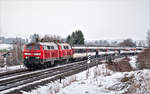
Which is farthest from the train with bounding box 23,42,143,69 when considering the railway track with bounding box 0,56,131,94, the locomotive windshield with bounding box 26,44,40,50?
the railway track with bounding box 0,56,131,94

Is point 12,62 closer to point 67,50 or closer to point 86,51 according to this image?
point 67,50

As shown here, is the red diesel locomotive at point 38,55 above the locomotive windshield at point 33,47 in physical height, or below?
below

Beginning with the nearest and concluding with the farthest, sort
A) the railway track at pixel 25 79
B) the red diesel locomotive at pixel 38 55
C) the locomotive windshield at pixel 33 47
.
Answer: the railway track at pixel 25 79 → the red diesel locomotive at pixel 38 55 → the locomotive windshield at pixel 33 47

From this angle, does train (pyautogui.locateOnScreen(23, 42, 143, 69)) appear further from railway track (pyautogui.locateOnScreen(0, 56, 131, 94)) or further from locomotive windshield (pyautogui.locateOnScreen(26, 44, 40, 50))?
railway track (pyautogui.locateOnScreen(0, 56, 131, 94))

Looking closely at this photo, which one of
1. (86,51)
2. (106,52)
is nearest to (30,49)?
(86,51)

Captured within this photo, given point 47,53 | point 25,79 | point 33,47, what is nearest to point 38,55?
point 33,47

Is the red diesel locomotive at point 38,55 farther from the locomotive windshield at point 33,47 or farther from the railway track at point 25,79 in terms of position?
the railway track at point 25,79

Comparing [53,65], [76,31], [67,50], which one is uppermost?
[76,31]

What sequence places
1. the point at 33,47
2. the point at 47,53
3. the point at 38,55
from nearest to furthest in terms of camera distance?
the point at 38,55
the point at 33,47
the point at 47,53

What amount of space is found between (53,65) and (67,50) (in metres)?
4.90

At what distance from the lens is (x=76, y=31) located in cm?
6625

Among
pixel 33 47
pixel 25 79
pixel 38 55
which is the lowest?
pixel 25 79

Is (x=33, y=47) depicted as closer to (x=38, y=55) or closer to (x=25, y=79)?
(x=38, y=55)

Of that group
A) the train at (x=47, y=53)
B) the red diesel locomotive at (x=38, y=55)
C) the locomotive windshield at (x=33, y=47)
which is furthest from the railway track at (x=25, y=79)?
the locomotive windshield at (x=33, y=47)
